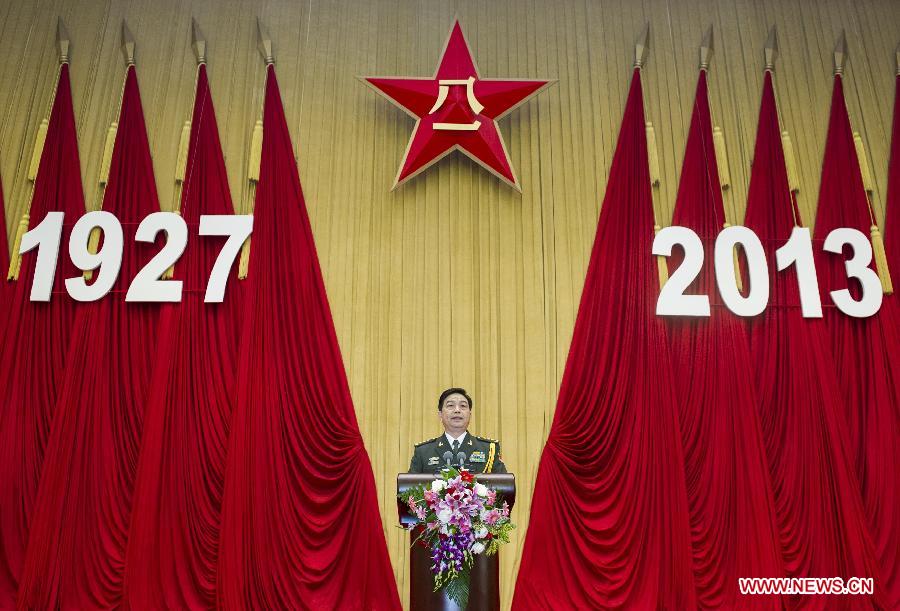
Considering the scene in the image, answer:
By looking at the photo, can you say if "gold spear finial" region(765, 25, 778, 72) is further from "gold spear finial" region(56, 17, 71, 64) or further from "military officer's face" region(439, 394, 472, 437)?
"gold spear finial" region(56, 17, 71, 64)

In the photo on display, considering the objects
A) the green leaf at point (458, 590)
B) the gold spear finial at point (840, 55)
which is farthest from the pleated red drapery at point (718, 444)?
the green leaf at point (458, 590)

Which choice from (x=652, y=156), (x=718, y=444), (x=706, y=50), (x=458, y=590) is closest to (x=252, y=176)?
(x=652, y=156)

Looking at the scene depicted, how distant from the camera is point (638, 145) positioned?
536 centimetres

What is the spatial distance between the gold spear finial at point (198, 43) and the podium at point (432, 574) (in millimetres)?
3541

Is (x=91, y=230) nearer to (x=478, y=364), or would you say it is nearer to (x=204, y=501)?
(x=204, y=501)

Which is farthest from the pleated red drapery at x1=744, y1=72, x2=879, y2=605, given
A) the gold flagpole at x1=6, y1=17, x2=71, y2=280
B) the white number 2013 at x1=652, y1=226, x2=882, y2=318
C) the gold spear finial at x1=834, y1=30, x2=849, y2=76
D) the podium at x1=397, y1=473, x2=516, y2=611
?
the gold flagpole at x1=6, y1=17, x2=71, y2=280

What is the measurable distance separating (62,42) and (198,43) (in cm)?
93

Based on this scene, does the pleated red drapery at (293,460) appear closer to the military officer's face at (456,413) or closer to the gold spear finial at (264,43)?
the military officer's face at (456,413)

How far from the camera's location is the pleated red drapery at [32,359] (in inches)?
182

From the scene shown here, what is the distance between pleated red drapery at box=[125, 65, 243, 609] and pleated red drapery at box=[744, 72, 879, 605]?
3330 mm

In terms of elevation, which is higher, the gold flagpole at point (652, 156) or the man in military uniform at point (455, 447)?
the gold flagpole at point (652, 156)

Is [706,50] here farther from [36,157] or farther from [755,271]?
[36,157]

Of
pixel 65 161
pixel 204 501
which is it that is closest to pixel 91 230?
pixel 65 161

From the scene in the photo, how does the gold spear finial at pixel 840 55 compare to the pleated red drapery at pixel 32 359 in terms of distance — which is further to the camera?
the gold spear finial at pixel 840 55
